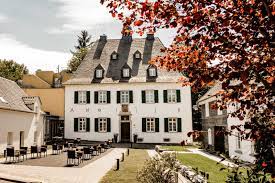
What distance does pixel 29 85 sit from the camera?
4631cm

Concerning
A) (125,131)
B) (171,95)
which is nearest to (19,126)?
(125,131)

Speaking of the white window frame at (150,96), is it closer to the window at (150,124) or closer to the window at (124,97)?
the window at (150,124)

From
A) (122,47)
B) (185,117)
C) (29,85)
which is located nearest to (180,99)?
(185,117)

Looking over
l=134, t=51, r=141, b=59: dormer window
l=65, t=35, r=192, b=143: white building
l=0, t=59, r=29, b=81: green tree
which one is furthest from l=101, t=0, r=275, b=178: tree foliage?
l=0, t=59, r=29, b=81: green tree

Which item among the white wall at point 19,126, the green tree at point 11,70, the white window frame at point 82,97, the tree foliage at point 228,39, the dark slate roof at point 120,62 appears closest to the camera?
the tree foliage at point 228,39

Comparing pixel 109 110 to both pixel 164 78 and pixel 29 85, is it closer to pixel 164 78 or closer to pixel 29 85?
pixel 164 78

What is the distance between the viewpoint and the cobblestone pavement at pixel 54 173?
1326 cm

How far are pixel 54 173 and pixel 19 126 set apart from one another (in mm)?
12039

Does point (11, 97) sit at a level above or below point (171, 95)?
below

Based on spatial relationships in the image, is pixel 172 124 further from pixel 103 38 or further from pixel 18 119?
pixel 18 119

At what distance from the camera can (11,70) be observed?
5669 cm

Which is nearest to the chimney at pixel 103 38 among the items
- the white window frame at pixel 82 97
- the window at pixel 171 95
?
the white window frame at pixel 82 97

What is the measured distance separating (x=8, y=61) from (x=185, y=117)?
38201mm

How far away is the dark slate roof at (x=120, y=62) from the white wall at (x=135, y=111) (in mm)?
774
